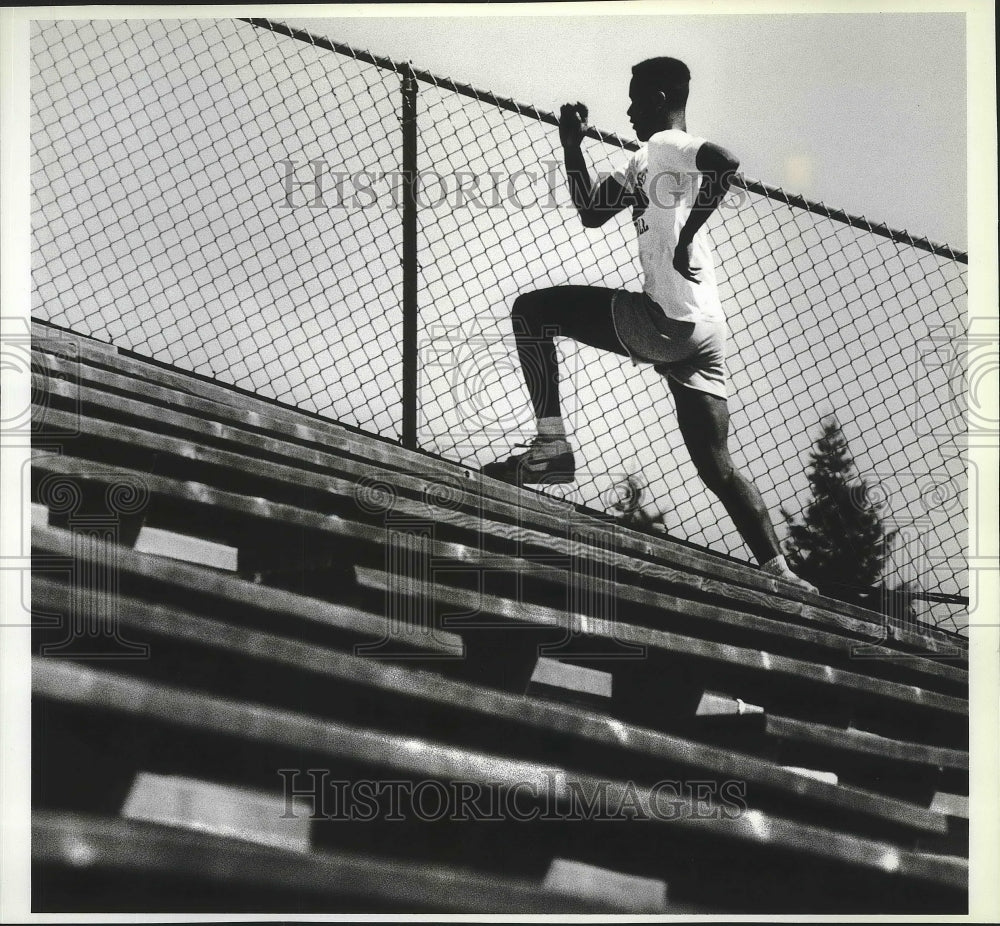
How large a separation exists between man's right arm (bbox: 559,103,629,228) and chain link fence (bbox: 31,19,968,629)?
0.03m

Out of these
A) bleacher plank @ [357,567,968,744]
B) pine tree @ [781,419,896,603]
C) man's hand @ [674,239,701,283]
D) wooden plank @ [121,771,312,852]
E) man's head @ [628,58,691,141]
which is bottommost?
wooden plank @ [121,771,312,852]

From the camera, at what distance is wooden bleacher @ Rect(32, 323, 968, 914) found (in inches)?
128

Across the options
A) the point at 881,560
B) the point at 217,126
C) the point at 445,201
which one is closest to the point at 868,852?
the point at 881,560

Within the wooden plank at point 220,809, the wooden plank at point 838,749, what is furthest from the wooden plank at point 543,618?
the wooden plank at point 220,809

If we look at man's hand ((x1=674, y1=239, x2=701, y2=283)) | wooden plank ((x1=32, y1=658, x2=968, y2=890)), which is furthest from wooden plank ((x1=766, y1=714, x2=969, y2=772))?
man's hand ((x1=674, y1=239, x2=701, y2=283))

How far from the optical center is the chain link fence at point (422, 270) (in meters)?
3.56

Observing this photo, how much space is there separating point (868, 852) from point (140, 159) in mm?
3201

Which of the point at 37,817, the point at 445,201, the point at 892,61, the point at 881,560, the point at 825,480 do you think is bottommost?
the point at 37,817

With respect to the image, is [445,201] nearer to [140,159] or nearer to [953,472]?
[140,159]

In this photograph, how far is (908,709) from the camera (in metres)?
3.54

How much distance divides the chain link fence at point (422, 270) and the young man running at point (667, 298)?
0.04 meters

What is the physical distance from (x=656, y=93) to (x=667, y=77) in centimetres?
6

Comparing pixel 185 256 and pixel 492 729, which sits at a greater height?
pixel 185 256

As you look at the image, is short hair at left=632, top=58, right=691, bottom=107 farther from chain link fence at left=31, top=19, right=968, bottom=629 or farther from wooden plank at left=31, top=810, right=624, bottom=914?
wooden plank at left=31, top=810, right=624, bottom=914
